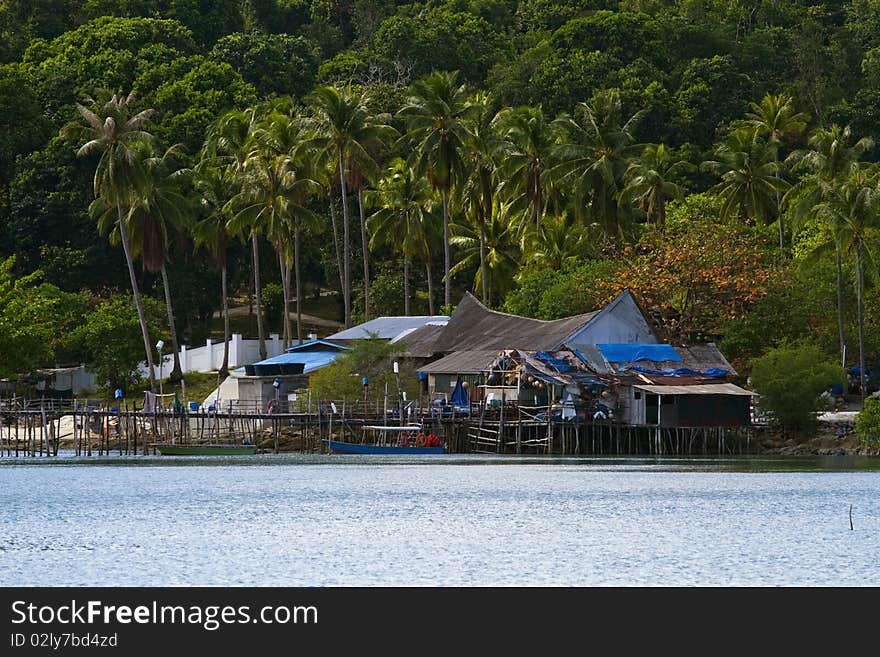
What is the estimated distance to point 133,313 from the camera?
286ft

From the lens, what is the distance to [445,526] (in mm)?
40406

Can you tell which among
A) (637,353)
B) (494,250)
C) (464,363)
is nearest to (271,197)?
(494,250)

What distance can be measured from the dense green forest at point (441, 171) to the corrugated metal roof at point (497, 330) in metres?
3.81

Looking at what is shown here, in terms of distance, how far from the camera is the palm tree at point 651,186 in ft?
285

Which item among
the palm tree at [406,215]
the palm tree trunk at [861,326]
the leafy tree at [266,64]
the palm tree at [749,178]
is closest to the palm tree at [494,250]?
the palm tree at [406,215]

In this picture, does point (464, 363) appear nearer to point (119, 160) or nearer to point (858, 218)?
point (858, 218)

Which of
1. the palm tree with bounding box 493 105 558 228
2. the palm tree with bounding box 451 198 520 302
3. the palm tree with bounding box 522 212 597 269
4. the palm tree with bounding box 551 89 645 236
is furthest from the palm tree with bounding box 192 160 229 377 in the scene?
the palm tree with bounding box 551 89 645 236

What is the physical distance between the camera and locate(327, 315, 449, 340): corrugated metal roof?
84.2m

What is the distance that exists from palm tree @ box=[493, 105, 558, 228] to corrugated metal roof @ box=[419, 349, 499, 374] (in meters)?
15.1

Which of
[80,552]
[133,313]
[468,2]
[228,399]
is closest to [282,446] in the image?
[228,399]

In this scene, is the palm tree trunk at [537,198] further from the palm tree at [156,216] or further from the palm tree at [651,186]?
the palm tree at [156,216]
